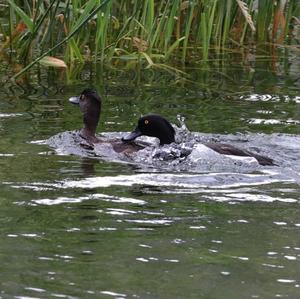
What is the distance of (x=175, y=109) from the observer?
10.4 metres

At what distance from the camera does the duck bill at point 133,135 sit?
29.7 ft

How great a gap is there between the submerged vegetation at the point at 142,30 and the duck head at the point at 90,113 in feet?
2.26

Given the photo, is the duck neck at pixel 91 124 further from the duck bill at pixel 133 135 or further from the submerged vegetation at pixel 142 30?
the submerged vegetation at pixel 142 30

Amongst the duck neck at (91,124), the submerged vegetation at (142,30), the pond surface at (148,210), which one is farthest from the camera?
the submerged vegetation at (142,30)

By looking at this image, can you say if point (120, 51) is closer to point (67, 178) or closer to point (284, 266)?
point (67, 178)

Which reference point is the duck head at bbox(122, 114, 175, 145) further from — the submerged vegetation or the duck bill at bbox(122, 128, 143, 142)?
the submerged vegetation

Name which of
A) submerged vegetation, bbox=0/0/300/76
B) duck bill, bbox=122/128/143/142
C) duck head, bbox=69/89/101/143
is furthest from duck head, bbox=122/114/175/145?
submerged vegetation, bbox=0/0/300/76

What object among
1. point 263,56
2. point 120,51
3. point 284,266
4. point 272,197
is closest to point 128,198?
point 272,197

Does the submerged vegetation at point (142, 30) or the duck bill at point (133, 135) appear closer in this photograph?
the duck bill at point (133, 135)

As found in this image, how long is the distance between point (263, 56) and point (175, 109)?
11.3ft

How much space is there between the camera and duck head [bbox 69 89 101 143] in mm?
9312

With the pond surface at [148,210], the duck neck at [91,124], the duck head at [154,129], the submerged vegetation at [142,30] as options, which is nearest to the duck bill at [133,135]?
the duck head at [154,129]

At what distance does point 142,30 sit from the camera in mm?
11344

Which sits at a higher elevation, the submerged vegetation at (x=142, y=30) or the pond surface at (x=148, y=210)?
the submerged vegetation at (x=142, y=30)
